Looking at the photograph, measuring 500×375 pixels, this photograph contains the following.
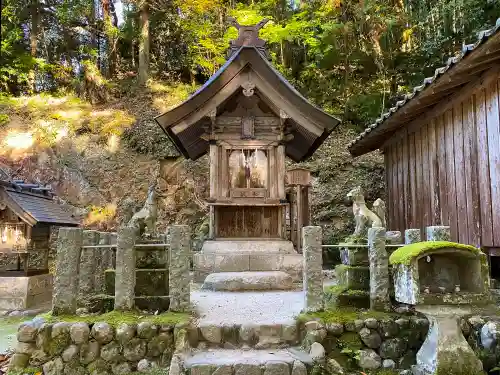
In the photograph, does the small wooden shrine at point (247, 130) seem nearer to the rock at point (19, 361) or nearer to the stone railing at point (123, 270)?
the stone railing at point (123, 270)

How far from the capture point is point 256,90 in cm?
988

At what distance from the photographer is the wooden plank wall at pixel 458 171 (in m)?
7.04

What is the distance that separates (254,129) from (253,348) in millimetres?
6080

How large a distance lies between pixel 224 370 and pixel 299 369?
91 cm

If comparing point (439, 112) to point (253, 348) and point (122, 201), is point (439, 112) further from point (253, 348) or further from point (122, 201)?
point (122, 201)

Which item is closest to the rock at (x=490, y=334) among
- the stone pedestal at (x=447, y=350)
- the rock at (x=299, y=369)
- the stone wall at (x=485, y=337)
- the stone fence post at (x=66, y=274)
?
the stone wall at (x=485, y=337)

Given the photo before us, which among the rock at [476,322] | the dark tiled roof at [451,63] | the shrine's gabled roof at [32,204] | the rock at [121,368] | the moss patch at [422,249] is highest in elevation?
the dark tiled roof at [451,63]

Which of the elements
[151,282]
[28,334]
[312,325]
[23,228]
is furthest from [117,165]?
[312,325]

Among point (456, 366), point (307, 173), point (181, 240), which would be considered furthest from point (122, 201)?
point (456, 366)

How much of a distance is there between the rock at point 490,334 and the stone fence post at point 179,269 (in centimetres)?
395

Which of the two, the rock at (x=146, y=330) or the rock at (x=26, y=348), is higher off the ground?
the rock at (x=146, y=330)

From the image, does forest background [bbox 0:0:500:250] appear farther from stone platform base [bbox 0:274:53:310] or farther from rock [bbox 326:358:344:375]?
rock [bbox 326:358:344:375]

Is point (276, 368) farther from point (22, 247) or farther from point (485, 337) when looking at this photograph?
point (22, 247)

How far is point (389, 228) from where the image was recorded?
40.3 feet
